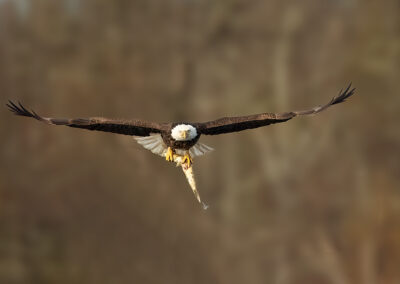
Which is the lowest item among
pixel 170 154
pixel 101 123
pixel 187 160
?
pixel 187 160

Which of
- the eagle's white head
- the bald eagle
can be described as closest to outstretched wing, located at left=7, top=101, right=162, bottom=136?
the bald eagle

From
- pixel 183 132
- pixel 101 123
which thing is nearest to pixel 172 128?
pixel 183 132

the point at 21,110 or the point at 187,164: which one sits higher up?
the point at 21,110

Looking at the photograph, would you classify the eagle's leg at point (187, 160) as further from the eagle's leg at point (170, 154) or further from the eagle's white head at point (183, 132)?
the eagle's white head at point (183, 132)

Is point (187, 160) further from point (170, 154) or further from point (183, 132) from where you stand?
point (183, 132)

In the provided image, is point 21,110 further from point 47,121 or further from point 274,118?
point 274,118

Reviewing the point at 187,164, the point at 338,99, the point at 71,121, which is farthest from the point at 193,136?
the point at 338,99

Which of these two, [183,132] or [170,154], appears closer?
[183,132]

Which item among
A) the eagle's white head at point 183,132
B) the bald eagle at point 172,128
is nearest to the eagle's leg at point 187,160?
the bald eagle at point 172,128
